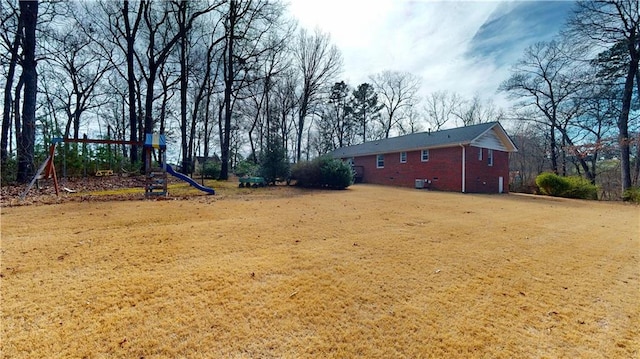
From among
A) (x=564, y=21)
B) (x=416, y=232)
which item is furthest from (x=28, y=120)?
(x=564, y=21)

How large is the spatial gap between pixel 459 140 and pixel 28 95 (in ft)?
71.0

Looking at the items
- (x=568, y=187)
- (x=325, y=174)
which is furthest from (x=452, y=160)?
(x=325, y=174)

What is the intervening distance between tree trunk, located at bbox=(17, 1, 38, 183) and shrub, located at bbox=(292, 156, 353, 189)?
11.8m

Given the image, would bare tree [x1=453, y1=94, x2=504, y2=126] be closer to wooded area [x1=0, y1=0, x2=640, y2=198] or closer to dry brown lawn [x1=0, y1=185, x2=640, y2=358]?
wooded area [x1=0, y1=0, x2=640, y2=198]

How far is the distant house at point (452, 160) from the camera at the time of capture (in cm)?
1708

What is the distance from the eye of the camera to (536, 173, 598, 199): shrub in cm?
1623

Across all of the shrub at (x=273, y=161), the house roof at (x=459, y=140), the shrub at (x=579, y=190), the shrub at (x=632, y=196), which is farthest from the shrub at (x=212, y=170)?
the shrub at (x=632, y=196)

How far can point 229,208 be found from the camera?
7.81m

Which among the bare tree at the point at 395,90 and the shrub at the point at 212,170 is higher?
the bare tree at the point at 395,90

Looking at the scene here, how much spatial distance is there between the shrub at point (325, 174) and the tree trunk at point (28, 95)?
38.9 feet

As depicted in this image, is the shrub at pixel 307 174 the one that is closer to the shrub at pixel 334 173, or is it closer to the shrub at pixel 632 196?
the shrub at pixel 334 173

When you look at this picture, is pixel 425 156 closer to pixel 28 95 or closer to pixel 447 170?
pixel 447 170

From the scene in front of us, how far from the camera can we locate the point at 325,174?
15461 millimetres

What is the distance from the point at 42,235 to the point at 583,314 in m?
7.52
